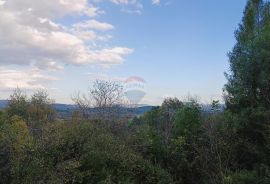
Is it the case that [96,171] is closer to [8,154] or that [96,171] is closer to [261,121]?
[8,154]

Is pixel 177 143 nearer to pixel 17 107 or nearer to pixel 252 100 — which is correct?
pixel 252 100

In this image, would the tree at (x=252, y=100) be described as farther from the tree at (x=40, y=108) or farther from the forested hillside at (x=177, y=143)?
the tree at (x=40, y=108)

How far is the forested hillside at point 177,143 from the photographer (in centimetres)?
1581

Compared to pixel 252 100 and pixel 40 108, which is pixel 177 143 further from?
pixel 40 108

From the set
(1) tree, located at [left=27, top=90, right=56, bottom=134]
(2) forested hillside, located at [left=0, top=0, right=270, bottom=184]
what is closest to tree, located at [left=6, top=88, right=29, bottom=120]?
(1) tree, located at [left=27, top=90, right=56, bottom=134]

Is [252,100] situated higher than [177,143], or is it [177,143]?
[252,100]

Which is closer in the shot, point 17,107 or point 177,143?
point 177,143

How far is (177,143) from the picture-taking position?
21.5 m

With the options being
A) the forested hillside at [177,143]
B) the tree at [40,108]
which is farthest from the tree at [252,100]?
the tree at [40,108]

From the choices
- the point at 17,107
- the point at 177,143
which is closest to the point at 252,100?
the point at 177,143

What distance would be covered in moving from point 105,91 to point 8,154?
50.0 feet

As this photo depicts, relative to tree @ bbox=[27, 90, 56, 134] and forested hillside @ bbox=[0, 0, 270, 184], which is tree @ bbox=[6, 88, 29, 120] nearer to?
tree @ bbox=[27, 90, 56, 134]

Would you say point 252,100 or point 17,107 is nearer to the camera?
point 252,100

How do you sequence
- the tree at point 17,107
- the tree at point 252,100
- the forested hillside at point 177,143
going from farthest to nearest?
the tree at point 17,107
the tree at point 252,100
the forested hillside at point 177,143
